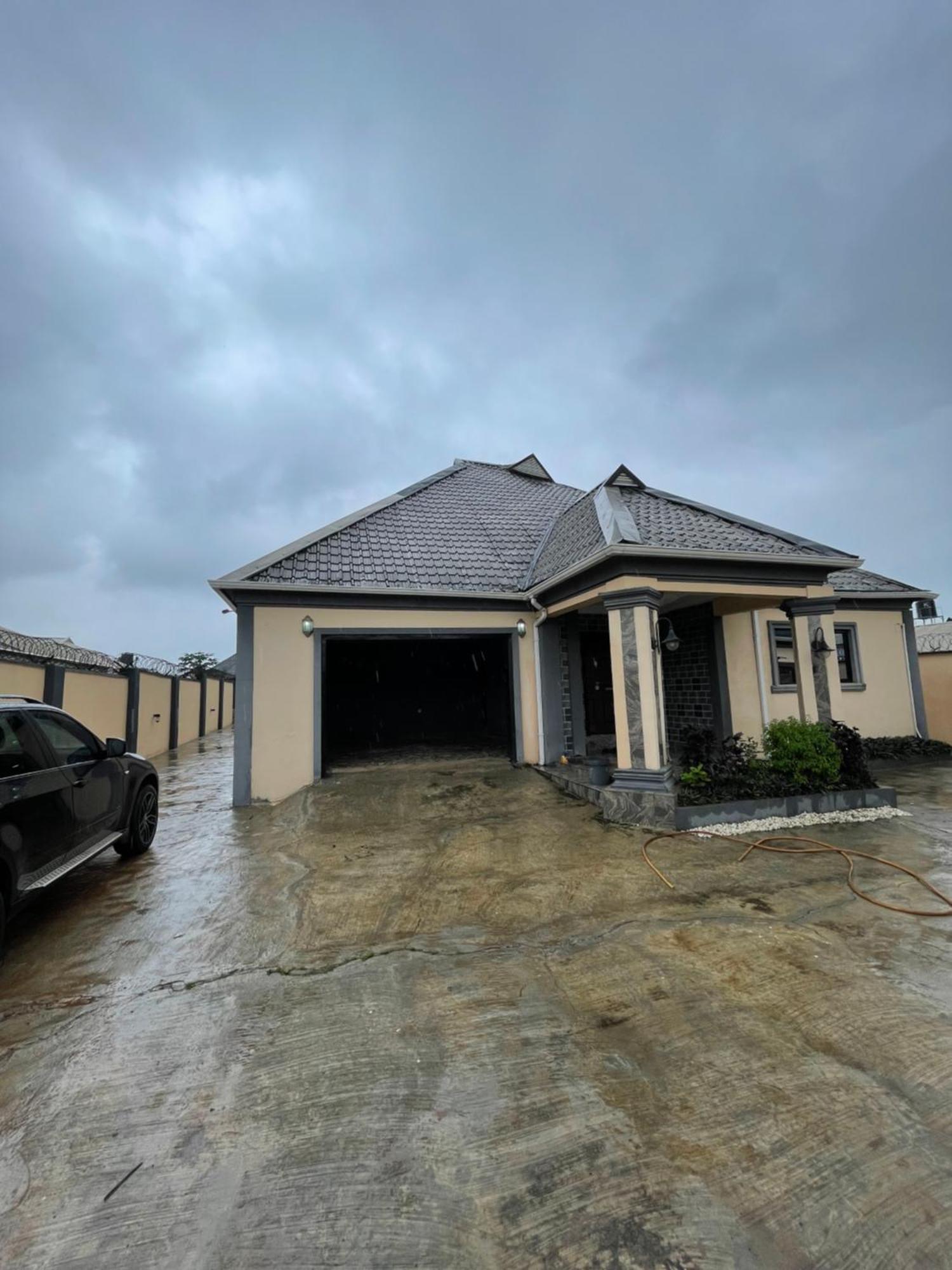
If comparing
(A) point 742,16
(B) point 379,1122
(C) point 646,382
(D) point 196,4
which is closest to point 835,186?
(A) point 742,16

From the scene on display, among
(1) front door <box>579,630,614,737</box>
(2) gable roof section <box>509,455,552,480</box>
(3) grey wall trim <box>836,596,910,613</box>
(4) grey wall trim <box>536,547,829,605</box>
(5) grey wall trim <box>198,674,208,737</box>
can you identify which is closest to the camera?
(4) grey wall trim <box>536,547,829,605</box>

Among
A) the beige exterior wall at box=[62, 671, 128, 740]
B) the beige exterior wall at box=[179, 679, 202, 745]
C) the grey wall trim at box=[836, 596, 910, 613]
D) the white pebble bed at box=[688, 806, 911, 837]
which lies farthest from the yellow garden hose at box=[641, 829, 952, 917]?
the beige exterior wall at box=[179, 679, 202, 745]

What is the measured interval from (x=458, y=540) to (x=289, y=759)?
461cm

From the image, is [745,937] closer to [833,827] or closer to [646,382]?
[833,827]

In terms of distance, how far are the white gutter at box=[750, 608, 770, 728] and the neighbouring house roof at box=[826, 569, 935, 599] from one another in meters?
2.15

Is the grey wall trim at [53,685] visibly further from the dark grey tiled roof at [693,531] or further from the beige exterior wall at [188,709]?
the dark grey tiled roof at [693,531]

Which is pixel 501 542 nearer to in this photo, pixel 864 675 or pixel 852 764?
pixel 852 764

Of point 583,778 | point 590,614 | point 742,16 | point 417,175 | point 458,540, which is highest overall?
point 417,175

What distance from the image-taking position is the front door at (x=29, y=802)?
9.25 feet

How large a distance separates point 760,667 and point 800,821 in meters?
3.92

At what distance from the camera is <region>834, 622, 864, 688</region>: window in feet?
32.7

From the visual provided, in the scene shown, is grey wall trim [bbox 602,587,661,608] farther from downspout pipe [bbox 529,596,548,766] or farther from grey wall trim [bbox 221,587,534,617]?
grey wall trim [bbox 221,587,534,617]

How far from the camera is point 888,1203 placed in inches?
57.0

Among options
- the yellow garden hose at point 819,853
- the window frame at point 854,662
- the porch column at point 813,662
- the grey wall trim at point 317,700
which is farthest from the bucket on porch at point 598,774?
the window frame at point 854,662
